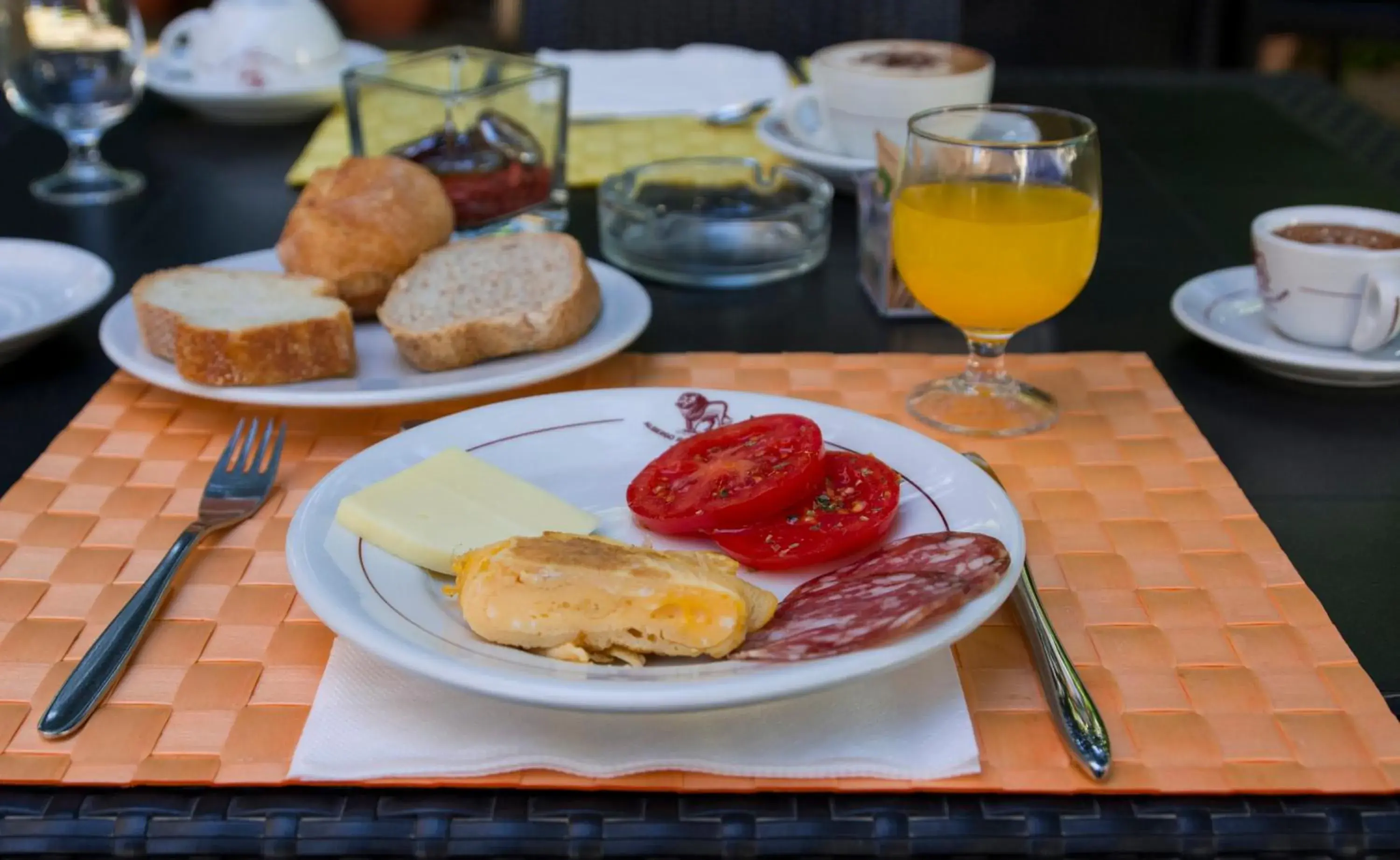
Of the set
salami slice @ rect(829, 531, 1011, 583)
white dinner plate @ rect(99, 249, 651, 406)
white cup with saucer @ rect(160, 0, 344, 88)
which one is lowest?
white dinner plate @ rect(99, 249, 651, 406)

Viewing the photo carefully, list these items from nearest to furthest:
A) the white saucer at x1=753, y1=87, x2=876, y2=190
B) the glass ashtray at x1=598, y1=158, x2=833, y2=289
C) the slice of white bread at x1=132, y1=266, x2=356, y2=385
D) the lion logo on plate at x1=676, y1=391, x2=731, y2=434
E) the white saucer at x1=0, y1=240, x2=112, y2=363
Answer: the lion logo on plate at x1=676, y1=391, x2=731, y2=434, the slice of white bread at x1=132, y1=266, x2=356, y2=385, the white saucer at x1=0, y1=240, x2=112, y2=363, the glass ashtray at x1=598, y1=158, x2=833, y2=289, the white saucer at x1=753, y1=87, x2=876, y2=190

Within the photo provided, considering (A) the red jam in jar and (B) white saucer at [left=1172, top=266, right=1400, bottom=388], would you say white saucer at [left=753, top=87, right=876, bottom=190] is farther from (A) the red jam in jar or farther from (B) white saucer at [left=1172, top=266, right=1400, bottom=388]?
(B) white saucer at [left=1172, top=266, right=1400, bottom=388]

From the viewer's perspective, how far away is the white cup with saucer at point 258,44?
2.00 meters

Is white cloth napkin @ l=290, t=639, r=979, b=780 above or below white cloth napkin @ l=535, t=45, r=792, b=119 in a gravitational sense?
below

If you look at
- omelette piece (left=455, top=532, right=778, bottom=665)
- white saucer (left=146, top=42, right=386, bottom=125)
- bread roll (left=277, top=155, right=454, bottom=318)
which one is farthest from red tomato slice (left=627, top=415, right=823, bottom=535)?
white saucer (left=146, top=42, right=386, bottom=125)

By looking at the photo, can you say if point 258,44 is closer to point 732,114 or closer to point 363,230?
point 732,114

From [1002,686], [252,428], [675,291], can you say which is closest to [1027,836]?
[1002,686]

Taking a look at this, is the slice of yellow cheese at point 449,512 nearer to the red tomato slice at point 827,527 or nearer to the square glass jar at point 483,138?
the red tomato slice at point 827,527

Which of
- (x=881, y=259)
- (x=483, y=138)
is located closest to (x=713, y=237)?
(x=881, y=259)

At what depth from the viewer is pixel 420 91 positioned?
152cm

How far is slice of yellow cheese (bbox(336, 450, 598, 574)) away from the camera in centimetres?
82

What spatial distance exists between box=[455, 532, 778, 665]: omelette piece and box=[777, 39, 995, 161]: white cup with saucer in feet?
3.26

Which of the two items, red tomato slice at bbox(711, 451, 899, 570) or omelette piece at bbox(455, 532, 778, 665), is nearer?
omelette piece at bbox(455, 532, 778, 665)

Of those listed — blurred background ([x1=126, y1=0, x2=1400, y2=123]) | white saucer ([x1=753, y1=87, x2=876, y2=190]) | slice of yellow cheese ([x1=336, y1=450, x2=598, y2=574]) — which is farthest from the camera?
blurred background ([x1=126, y1=0, x2=1400, y2=123])
